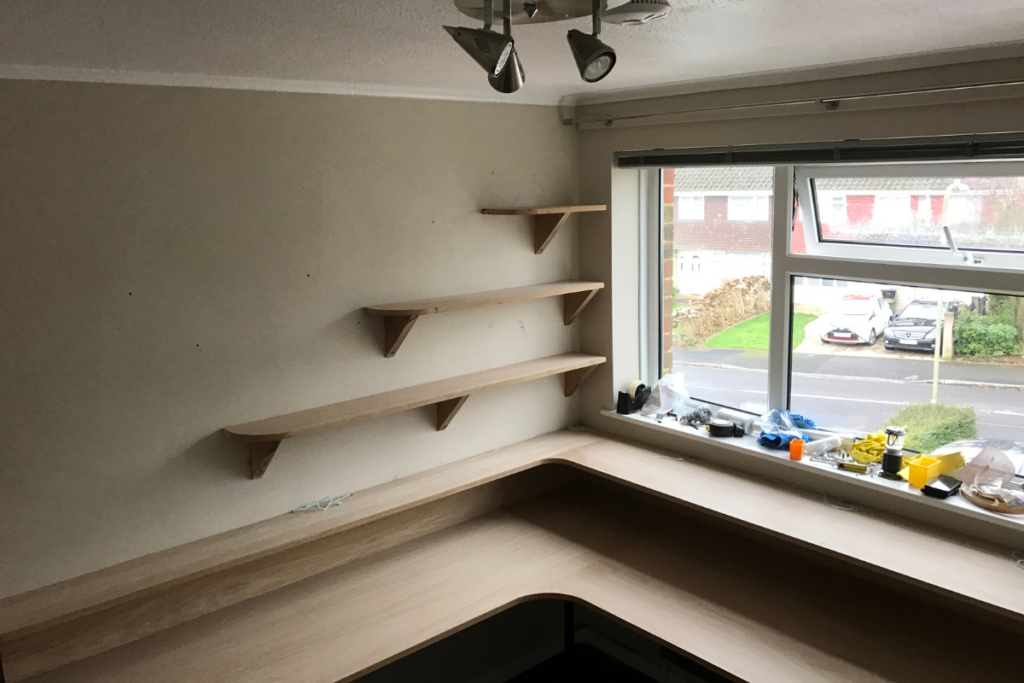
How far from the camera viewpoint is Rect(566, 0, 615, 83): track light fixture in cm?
145

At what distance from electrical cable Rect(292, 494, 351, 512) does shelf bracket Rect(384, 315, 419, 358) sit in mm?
553

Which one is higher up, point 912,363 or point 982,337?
point 982,337

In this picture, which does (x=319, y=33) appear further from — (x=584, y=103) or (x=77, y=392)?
(x=584, y=103)

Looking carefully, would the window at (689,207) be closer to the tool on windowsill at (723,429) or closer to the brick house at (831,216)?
the brick house at (831,216)

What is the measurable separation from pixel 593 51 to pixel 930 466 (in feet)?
6.31

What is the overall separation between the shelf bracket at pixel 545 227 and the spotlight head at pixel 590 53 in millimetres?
1717

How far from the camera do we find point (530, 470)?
3406mm

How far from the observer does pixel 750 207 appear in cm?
308

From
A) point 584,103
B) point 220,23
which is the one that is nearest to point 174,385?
point 220,23

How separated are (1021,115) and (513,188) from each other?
177cm

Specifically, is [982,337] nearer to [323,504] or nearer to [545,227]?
[545,227]

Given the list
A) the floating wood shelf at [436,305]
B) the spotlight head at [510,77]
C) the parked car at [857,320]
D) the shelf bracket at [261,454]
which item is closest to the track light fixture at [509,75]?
the spotlight head at [510,77]

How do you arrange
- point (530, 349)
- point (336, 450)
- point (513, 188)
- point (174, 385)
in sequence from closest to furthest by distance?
point (174, 385)
point (336, 450)
point (513, 188)
point (530, 349)

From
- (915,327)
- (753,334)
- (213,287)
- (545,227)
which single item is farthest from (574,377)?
(213,287)
